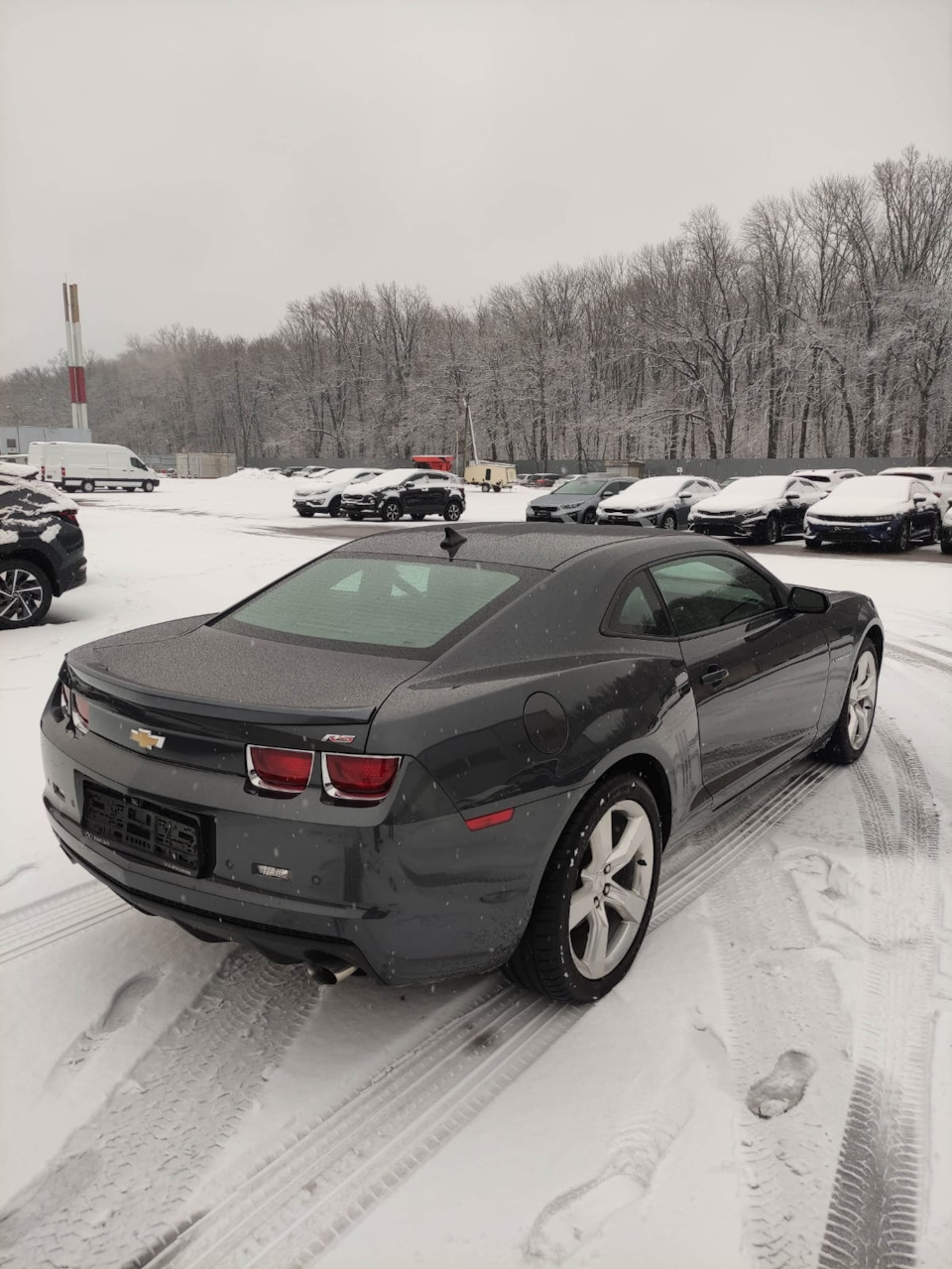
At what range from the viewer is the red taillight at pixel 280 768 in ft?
7.79

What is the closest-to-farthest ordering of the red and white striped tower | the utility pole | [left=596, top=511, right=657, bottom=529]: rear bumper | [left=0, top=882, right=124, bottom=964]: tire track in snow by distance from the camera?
[left=0, top=882, right=124, bottom=964]: tire track in snow → [left=596, top=511, right=657, bottom=529]: rear bumper → the utility pole → the red and white striped tower

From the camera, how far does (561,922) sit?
273 cm

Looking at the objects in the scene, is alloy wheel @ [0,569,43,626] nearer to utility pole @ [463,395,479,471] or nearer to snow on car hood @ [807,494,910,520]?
snow on car hood @ [807,494,910,520]

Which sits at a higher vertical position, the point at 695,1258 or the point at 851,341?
the point at 851,341

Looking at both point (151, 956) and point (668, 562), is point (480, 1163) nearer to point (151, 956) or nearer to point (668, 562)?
point (151, 956)

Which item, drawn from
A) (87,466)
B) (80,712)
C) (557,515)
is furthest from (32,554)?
(87,466)

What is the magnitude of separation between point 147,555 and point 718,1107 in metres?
14.3

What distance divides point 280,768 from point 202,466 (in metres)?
70.2

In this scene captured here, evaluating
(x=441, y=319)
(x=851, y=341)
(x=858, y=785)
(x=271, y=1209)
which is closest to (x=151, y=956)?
(x=271, y=1209)

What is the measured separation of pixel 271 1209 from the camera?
2.13 m

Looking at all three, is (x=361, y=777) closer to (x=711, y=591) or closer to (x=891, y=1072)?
(x=891, y=1072)

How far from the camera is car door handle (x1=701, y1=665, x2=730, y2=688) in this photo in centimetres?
353

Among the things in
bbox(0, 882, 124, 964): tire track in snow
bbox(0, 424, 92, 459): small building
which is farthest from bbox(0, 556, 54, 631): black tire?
bbox(0, 424, 92, 459): small building

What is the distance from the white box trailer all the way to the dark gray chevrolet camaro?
225ft
